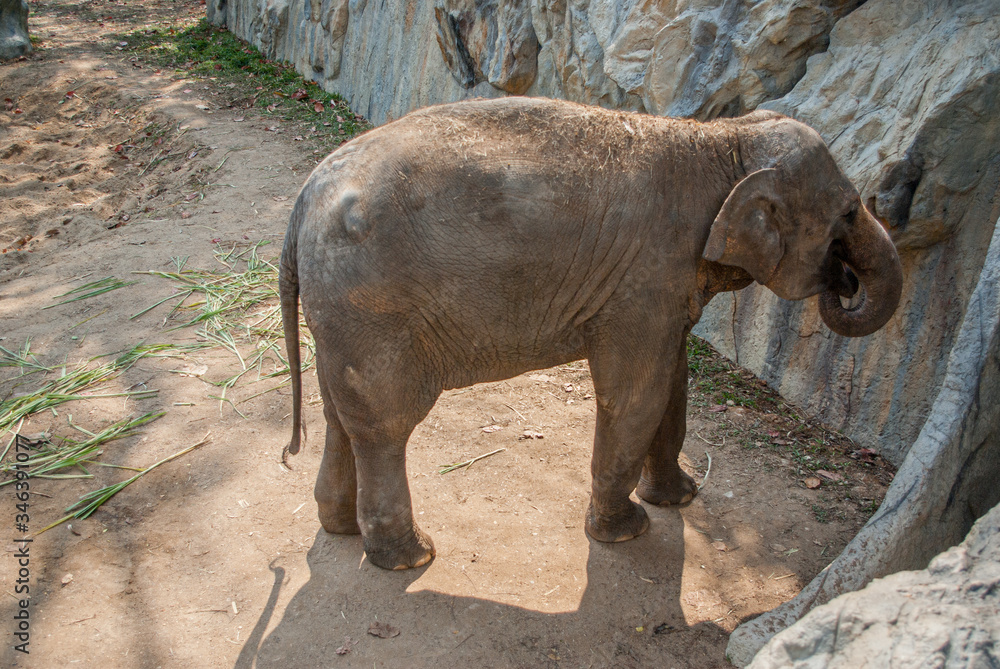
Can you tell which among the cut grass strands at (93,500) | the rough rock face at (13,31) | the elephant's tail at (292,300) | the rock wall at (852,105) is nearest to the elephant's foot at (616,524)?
the elephant's tail at (292,300)

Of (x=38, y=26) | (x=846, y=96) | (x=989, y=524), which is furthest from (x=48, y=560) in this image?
(x=38, y=26)

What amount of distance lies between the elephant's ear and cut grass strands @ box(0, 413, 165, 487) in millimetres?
3527

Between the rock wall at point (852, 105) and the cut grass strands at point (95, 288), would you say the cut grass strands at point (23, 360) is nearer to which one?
the cut grass strands at point (95, 288)

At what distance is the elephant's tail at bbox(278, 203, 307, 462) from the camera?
3.40m

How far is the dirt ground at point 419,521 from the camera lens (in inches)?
136

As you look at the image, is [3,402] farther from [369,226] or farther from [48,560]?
[369,226]

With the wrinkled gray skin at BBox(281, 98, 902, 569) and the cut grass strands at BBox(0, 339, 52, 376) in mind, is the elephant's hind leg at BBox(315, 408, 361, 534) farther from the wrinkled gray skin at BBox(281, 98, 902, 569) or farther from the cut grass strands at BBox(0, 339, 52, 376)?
the cut grass strands at BBox(0, 339, 52, 376)

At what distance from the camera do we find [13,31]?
12.7m

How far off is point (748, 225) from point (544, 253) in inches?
34.5

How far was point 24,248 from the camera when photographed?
782 cm

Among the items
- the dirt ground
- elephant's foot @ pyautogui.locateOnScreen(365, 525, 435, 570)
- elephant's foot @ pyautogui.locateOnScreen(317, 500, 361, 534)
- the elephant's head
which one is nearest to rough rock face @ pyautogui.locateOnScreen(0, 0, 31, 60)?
the dirt ground

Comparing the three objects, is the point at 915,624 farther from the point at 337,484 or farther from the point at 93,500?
the point at 93,500

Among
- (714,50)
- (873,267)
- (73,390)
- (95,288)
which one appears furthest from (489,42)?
(873,267)

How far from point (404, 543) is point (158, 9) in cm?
1643
